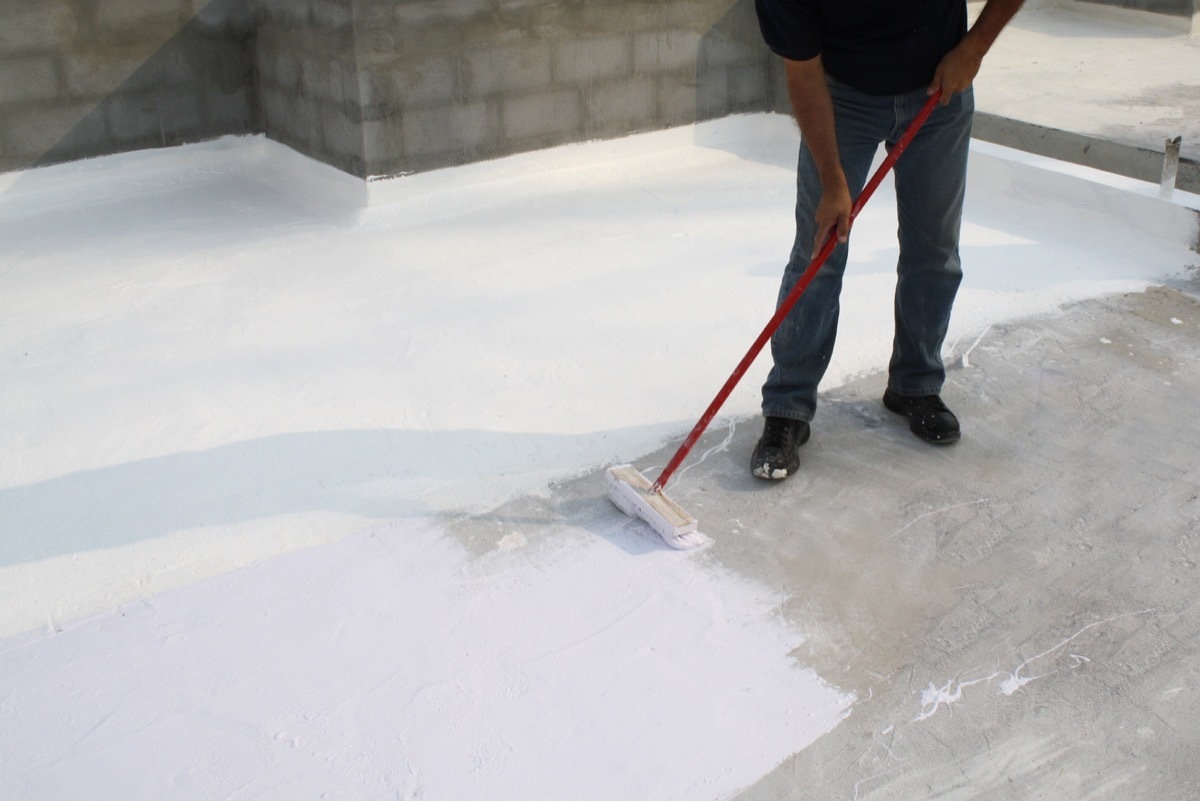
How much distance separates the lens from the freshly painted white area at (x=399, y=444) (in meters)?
1.69

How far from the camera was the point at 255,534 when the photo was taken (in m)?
2.13

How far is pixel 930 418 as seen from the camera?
244 cm

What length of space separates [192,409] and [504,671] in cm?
112

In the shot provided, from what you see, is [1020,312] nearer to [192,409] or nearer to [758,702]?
[758,702]

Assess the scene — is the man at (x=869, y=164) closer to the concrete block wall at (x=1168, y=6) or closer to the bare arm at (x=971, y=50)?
the bare arm at (x=971, y=50)

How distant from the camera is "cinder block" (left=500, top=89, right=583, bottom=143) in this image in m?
3.82

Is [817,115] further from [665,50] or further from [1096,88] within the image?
[1096,88]

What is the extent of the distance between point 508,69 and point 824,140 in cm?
187

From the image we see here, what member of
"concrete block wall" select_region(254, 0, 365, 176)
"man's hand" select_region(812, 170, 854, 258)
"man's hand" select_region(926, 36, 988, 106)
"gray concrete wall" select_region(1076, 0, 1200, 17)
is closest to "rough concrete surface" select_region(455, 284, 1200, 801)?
"man's hand" select_region(812, 170, 854, 258)

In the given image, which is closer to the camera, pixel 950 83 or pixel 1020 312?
pixel 950 83

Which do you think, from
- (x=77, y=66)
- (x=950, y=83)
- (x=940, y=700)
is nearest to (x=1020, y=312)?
(x=950, y=83)

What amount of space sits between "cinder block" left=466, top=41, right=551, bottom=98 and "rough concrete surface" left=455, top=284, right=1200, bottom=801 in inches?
66.8

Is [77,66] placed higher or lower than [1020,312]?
higher

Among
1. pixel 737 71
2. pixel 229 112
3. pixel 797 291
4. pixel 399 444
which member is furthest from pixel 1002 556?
pixel 229 112
